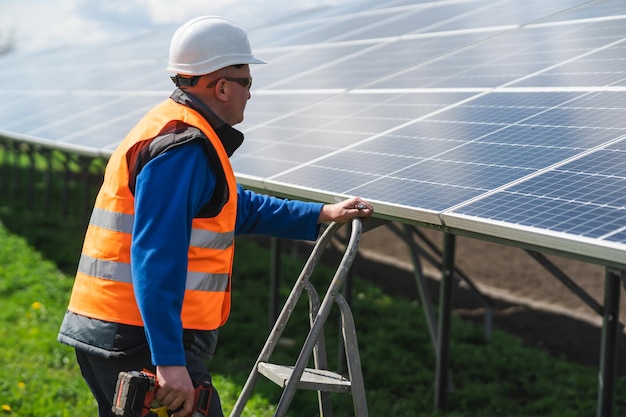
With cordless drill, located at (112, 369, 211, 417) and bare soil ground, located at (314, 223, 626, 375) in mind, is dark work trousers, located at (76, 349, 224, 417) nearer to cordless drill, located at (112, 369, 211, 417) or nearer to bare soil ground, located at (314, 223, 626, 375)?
cordless drill, located at (112, 369, 211, 417)

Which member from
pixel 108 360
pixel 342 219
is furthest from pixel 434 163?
pixel 108 360

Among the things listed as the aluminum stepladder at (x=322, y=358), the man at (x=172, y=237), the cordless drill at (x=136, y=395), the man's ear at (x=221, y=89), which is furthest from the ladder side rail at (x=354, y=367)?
the man's ear at (x=221, y=89)

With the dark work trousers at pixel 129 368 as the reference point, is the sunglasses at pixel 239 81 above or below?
above

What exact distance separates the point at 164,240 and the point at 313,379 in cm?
91

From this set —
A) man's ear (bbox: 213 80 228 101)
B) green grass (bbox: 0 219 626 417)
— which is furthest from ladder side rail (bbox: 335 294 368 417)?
green grass (bbox: 0 219 626 417)

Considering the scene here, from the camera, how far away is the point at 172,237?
9.64 feet

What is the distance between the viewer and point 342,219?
357 cm

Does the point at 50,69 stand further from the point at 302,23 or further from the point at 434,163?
the point at 434,163

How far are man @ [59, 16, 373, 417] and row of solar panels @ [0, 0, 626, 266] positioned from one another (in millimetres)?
1103

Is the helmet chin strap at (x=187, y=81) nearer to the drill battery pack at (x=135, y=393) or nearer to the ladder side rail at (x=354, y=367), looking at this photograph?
the ladder side rail at (x=354, y=367)

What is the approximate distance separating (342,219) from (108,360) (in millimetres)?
1069

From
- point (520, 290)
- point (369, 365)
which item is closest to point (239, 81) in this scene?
point (369, 365)

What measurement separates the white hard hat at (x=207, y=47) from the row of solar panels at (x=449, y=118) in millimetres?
1155

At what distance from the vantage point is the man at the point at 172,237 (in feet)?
9.62
